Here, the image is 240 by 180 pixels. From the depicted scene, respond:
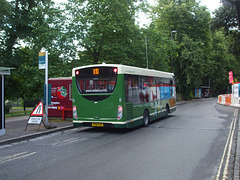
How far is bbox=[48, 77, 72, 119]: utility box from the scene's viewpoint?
48.5 ft

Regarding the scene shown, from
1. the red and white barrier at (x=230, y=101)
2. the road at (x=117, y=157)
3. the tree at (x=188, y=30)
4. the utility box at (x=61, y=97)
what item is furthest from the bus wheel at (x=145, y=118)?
the tree at (x=188, y=30)

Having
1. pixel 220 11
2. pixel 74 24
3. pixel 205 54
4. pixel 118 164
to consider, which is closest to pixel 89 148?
pixel 118 164

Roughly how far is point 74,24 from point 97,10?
2.28 meters

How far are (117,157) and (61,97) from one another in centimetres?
905

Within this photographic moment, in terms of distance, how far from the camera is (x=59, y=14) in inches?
779

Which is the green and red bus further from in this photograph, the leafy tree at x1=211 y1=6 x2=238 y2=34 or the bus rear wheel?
the leafy tree at x1=211 y1=6 x2=238 y2=34

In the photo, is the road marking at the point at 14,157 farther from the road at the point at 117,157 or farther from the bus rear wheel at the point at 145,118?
the bus rear wheel at the point at 145,118

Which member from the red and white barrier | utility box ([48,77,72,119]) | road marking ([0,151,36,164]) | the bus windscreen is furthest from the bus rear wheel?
the red and white barrier

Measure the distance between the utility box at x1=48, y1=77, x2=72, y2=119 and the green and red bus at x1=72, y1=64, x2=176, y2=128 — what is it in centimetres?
343

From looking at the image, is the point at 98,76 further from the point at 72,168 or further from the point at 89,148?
the point at 72,168

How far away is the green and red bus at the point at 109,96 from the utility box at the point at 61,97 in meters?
3.43

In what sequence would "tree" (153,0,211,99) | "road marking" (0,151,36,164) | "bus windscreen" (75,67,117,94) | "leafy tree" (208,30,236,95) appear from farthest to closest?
"leafy tree" (208,30,236,95), "tree" (153,0,211,99), "bus windscreen" (75,67,117,94), "road marking" (0,151,36,164)

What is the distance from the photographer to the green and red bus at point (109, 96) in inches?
413

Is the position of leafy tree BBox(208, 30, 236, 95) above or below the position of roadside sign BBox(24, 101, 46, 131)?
above
